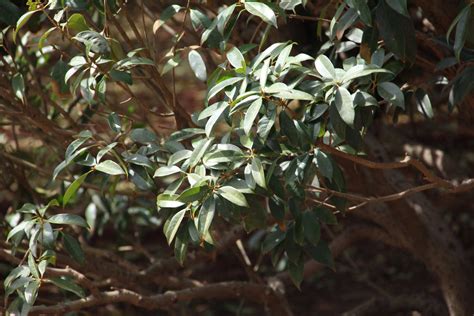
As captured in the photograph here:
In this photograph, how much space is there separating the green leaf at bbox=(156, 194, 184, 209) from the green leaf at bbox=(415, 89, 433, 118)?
0.64 meters

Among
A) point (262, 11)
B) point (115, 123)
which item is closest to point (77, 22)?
point (115, 123)

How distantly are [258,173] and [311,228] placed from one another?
11.0 inches

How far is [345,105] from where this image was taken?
1.55 m

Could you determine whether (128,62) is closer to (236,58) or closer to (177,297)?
(236,58)

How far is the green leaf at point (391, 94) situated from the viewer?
1.64m

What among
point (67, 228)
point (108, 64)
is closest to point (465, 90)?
point (108, 64)

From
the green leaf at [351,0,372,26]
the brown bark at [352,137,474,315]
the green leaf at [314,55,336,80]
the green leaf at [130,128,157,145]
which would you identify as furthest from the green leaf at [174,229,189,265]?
the brown bark at [352,137,474,315]

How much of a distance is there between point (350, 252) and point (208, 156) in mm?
2078

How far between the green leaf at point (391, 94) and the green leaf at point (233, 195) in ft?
1.14

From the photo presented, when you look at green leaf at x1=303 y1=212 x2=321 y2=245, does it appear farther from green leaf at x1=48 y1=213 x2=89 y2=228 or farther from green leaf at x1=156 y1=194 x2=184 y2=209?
green leaf at x1=48 y1=213 x2=89 y2=228

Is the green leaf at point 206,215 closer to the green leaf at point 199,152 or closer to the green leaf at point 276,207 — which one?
the green leaf at point 199,152

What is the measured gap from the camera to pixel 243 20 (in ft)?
8.68

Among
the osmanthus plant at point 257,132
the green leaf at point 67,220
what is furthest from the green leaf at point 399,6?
the green leaf at point 67,220

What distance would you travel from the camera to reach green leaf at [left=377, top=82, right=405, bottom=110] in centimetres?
164
